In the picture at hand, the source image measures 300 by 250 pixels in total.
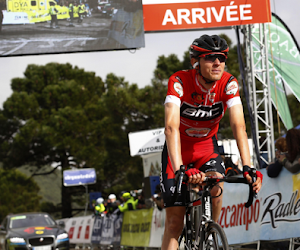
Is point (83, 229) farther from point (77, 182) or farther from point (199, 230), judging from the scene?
point (199, 230)

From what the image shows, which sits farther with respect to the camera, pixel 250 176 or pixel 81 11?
pixel 81 11

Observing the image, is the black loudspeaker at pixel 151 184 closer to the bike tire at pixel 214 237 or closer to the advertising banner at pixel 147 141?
the advertising banner at pixel 147 141

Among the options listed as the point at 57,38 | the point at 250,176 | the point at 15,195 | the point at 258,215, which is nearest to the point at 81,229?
the point at 57,38

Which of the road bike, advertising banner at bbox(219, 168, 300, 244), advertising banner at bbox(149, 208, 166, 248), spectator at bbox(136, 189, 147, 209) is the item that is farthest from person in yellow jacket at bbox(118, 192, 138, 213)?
the road bike

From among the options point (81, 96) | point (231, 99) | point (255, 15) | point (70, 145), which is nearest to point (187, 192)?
point (231, 99)

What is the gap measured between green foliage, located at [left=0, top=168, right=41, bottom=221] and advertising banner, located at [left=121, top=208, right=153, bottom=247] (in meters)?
27.7

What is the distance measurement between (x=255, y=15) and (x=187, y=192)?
8.23 meters

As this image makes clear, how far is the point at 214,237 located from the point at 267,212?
4017 millimetres

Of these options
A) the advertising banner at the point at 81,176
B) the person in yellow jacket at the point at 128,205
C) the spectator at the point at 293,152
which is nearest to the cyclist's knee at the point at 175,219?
the spectator at the point at 293,152

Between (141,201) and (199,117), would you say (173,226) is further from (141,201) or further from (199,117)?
(141,201)

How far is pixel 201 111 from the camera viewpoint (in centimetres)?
370

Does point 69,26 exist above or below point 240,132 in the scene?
above

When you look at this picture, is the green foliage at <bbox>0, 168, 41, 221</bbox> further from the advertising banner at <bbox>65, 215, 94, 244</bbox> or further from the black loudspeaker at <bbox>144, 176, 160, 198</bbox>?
the black loudspeaker at <bbox>144, 176, 160, 198</bbox>

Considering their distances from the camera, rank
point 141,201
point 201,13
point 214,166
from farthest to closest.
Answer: point 141,201 → point 201,13 → point 214,166
